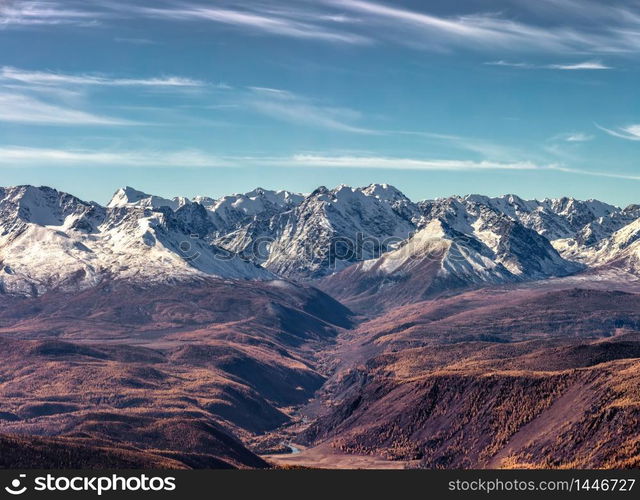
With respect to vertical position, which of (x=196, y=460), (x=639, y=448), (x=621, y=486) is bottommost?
(x=196, y=460)

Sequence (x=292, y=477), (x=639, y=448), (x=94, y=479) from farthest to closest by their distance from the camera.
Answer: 1. (x=639, y=448)
2. (x=292, y=477)
3. (x=94, y=479)

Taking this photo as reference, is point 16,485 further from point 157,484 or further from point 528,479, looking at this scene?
point 528,479

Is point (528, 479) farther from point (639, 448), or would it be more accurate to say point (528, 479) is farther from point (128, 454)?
point (128, 454)

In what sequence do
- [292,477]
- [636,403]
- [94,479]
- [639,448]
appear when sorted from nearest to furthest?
[94,479] < [292,477] < [639,448] < [636,403]

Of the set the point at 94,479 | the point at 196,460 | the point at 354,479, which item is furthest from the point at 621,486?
the point at 196,460

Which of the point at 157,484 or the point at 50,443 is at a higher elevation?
the point at 157,484

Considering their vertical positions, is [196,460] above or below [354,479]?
below

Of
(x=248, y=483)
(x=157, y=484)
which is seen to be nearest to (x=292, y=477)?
(x=248, y=483)

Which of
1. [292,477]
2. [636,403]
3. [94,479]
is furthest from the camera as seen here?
[636,403]

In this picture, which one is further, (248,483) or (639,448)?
(639,448)
